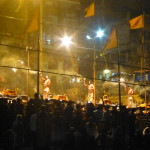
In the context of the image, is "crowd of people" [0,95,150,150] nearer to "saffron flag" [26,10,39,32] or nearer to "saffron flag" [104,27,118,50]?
"saffron flag" [26,10,39,32]

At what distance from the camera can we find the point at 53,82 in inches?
1416

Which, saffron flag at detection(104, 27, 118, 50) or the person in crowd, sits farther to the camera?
saffron flag at detection(104, 27, 118, 50)

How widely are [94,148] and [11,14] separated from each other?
24.3 meters

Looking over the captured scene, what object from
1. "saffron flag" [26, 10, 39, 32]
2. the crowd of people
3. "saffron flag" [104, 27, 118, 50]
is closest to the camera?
the crowd of people

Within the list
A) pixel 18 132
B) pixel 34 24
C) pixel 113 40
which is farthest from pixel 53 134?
pixel 113 40

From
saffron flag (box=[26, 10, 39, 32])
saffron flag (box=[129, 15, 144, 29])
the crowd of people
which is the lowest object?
the crowd of people

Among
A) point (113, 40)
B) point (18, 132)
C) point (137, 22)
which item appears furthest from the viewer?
point (137, 22)

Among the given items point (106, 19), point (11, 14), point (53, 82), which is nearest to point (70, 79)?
point (53, 82)

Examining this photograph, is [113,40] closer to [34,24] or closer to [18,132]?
[34,24]

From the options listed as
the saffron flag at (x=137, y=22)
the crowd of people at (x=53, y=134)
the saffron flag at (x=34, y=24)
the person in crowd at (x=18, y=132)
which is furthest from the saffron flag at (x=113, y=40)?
the person in crowd at (x=18, y=132)

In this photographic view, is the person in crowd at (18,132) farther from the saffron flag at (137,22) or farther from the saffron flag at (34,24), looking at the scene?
the saffron flag at (137,22)

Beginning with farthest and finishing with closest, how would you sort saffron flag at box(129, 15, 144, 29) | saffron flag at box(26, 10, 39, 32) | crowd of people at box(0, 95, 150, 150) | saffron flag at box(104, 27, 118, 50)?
1. saffron flag at box(129, 15, 144, 29)
2. saffron flag at box(104, 27, 118, 50)
3. saffron flag at box(26, 10, 39, 32)
4. crowd of people at box(0, 95, 150, 150)

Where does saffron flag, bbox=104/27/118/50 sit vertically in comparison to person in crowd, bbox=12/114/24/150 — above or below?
above

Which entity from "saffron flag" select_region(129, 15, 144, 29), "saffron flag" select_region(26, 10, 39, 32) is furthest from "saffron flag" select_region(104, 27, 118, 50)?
"saffron flag" select_region(26, 10, 39, 32)
